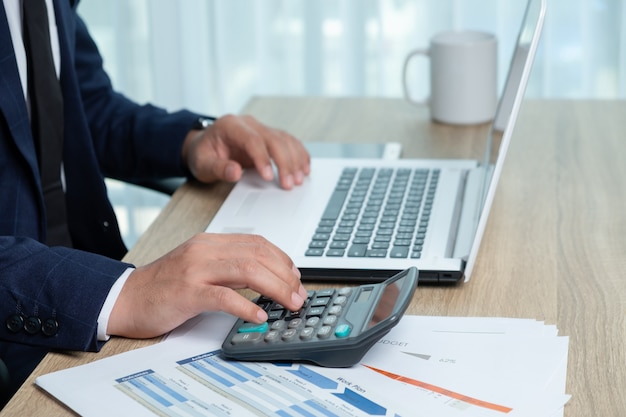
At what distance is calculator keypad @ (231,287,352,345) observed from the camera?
2.64 feet

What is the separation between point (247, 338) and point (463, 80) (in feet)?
2.61

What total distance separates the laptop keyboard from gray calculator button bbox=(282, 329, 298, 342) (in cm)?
20

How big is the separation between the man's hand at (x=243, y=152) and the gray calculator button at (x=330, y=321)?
0.43 m

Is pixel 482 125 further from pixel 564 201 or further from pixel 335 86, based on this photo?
pixel 335 86

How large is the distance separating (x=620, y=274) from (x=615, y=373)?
0.71ft

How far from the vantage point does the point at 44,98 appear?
127cm

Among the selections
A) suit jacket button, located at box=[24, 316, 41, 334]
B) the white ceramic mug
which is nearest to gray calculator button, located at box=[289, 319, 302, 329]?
suit jacket button, located at box=[24, 316, 41, 334]

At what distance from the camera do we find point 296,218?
3.70ft

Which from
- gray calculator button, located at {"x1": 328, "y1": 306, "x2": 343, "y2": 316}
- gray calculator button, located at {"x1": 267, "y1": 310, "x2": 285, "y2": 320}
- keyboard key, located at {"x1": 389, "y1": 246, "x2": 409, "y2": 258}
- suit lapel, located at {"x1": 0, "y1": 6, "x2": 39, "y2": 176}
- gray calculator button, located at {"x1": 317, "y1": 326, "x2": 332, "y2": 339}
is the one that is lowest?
keyboard key, located at {"x1": 389, "y1": 246, "x2": 409, "y2": 258}

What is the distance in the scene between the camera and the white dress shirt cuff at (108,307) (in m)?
0.87

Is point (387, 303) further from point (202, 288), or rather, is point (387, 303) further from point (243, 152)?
point (243, 152)

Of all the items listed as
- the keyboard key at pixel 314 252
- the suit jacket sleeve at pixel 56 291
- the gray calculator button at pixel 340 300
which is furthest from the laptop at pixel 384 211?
the suit jacket sleeve at pixel 56 291

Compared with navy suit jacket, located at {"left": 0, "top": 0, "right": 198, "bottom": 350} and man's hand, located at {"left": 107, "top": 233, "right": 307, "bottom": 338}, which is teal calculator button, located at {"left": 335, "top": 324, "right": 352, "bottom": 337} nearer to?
man's hand, located at {"left": 107, "top": 233, "right": 307, "bottom": 338}

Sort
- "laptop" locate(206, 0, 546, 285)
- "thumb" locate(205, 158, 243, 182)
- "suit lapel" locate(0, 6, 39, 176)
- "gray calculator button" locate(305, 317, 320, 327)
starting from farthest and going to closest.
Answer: "thumb" locate(205, 158, 243, 182), "suit lapel" locate(0, 6, 39, 176), "laptop" locate(206, 0, 546, 285), "gray calculator button" locate(305, 317, 320, 327)
